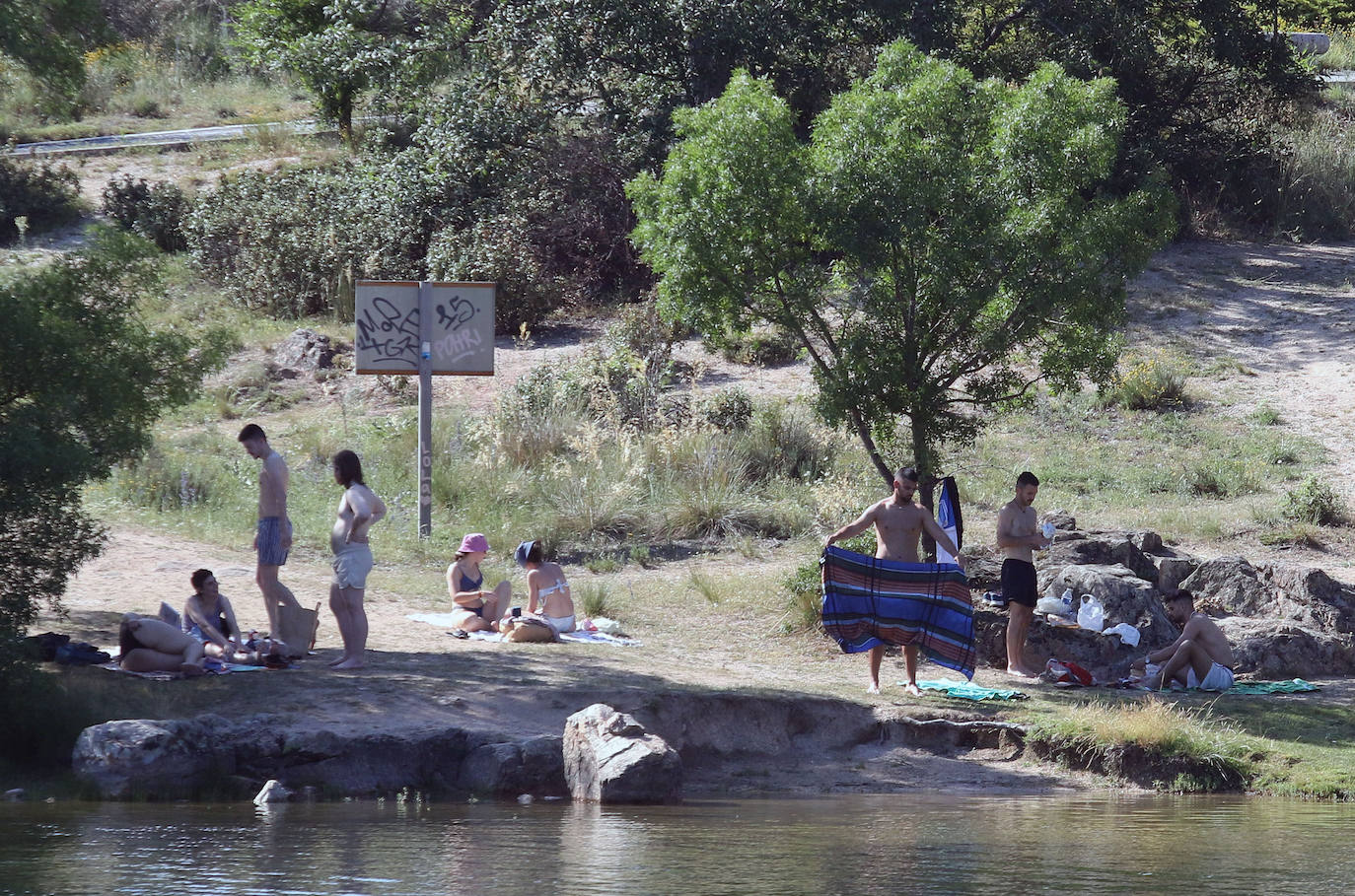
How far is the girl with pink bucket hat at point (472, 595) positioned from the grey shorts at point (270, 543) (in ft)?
6.73

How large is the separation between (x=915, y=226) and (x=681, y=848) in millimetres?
6060

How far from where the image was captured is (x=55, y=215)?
27.4m

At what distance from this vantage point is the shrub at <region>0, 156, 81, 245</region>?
26953 millimetres

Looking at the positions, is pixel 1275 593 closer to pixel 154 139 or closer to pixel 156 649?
pixel 156 649

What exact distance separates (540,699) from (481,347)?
6614 millimetres

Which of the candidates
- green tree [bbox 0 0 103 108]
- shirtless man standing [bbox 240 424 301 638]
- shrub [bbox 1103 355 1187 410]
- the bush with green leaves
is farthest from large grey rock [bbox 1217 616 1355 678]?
the bush with green leaves

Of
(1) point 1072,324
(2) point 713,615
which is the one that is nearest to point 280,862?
(2) point 713,615

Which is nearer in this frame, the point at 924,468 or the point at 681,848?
the point at 681,848

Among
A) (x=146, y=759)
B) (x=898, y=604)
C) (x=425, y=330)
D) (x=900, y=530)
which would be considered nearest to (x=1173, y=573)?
(x=898, y=604)

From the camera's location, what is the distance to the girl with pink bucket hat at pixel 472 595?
1267 centimetres

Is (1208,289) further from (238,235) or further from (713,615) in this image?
(238,235)

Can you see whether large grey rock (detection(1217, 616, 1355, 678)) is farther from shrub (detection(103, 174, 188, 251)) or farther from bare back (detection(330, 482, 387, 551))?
shrub (detection(103, 174, 188, 251))

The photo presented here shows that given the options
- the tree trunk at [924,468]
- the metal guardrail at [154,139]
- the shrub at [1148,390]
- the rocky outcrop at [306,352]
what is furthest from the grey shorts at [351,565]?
the metal guardrail at [154,139]

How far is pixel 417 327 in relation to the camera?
1628 cm
